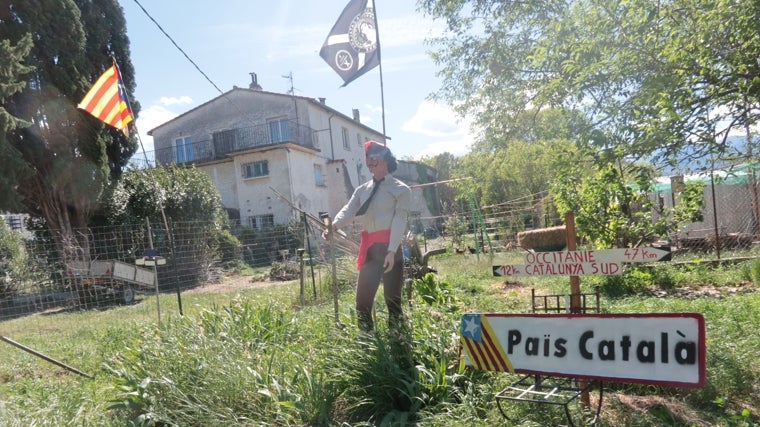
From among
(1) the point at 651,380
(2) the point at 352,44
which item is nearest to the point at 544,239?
(2) the point at 352,44

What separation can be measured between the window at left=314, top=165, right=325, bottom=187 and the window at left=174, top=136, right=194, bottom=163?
6.42 meters

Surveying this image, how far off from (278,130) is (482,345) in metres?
23.2

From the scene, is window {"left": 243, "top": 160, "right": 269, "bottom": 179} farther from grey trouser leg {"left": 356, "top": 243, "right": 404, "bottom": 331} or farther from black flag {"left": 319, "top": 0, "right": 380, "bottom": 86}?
grey trouser leg {"left": 356, "top": 243, "right": 404, "bottom": 331}

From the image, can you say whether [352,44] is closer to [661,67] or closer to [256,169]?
[661,67]

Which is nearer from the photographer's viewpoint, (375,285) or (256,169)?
(375,285)

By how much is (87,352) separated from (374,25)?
4.88 meters

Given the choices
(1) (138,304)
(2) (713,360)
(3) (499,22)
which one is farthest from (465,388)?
(1) (138,304)

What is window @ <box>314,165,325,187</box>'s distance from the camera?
1021 inches

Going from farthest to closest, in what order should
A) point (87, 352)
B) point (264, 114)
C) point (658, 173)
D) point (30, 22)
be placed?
point (264, 114), point (30, 22), point (87, 352), point (658, 173)

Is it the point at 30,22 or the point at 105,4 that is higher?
the point at 105,4

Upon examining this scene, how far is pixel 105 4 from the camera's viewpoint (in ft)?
46.5

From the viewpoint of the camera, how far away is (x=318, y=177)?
26.2 m

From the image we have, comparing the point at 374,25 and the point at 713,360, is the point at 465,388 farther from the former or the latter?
the point at 374,25

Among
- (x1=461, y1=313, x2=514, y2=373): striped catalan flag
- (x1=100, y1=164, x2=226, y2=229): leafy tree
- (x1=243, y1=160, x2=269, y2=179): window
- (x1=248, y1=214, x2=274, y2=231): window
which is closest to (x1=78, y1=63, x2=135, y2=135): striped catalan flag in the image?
(x1=461, y1=313, x2=514, y2=373): striped catalan flag
